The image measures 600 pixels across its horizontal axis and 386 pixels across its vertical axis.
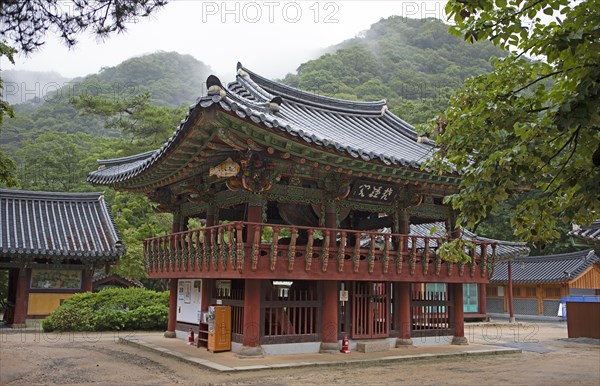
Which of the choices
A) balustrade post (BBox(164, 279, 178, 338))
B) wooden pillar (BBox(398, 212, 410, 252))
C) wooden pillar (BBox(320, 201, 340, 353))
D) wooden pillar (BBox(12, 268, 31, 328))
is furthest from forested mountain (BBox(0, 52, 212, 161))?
wooden pillar (BBox(320, 201, 340, 353))

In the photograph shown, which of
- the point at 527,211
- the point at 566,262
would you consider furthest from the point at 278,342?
the point at 566,262

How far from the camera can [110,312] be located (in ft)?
67.3

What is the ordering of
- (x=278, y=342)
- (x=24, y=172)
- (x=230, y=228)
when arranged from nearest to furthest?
(x=230, y=228), (x=278, y=342), (x=24, y=172)

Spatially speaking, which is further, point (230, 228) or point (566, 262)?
point (566, 262)

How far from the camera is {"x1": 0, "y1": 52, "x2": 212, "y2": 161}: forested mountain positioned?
205 ft

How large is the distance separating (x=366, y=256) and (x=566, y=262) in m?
27.8

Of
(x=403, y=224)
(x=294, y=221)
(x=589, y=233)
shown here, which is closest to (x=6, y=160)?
(x=294, y=221)

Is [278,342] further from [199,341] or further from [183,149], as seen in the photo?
[183,149]

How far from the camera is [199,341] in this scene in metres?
14.4

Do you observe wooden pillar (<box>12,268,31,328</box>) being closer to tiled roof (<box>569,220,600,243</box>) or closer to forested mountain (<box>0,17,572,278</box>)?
forested mountain (<box>0,17,572,278</box>)

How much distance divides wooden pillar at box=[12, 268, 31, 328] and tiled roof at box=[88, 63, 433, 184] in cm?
695

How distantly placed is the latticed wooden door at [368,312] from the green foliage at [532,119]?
24.6 feet

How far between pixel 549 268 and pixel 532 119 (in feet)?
109

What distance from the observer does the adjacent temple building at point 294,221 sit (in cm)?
1200
